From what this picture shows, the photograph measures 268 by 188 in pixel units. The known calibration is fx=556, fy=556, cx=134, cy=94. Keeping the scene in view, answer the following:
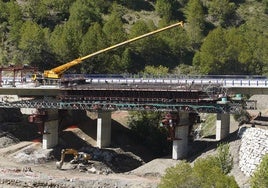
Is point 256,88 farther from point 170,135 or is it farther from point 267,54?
point 267,54

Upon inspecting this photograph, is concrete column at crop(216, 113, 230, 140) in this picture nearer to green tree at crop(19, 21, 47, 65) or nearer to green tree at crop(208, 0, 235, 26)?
green tree at crop(19, 21, 47, 65)

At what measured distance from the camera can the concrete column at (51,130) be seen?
8594 cm

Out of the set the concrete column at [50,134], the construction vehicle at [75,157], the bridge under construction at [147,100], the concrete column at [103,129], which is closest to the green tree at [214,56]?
the bridge under construction at [147,100]

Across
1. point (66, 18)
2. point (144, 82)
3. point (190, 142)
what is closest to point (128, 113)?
point (144, 82)

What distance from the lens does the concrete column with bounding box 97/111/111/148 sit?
86.7m

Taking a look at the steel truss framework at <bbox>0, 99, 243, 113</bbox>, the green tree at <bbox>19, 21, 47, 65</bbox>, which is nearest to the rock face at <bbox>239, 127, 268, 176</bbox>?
the steel truss framework at <bbox>0, 99, 243, 113</bbox>

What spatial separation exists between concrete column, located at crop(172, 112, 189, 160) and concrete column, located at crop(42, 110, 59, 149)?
2016 cm

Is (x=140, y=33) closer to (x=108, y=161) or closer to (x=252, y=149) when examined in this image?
(x=108, y=161)

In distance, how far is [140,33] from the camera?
5330 inches

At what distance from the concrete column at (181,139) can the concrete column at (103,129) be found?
44.7ft

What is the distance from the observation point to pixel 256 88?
8181 cm

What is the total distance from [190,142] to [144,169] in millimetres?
12072

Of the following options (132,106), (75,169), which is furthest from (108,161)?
(132,106)

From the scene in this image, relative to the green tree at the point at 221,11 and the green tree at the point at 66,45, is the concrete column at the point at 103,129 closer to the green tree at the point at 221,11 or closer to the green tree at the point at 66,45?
the green tree at the point at 66,45
